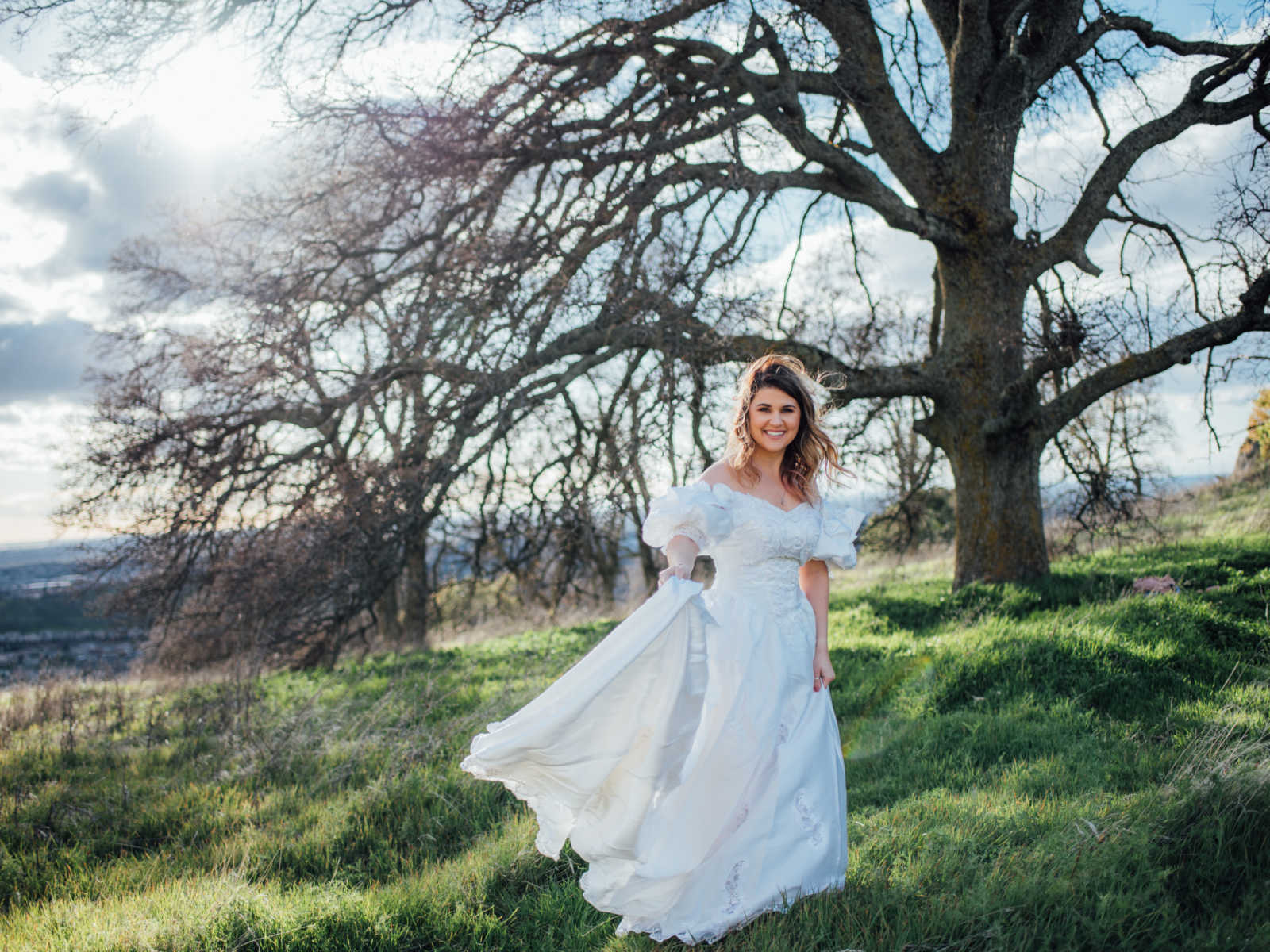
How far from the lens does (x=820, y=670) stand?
3715mm

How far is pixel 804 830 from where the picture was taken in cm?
340

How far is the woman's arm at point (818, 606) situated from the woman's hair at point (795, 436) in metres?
0.37

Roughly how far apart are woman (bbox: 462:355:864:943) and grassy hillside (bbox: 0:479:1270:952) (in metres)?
0.20

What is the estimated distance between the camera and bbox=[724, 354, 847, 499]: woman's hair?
3.88 metres

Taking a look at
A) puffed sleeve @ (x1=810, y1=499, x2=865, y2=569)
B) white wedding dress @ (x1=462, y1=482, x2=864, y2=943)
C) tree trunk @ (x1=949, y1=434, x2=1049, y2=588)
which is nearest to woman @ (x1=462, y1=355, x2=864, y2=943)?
white wedding dress @ (x1=462, y1=482, x2=864, y2=943)

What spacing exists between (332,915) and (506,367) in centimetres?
510

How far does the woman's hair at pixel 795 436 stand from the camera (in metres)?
3.88

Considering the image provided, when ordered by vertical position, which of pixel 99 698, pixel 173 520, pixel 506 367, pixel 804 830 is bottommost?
pixel 99 698

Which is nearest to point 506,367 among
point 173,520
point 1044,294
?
point 173,520

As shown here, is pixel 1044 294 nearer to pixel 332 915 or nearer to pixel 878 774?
pixel 878 774

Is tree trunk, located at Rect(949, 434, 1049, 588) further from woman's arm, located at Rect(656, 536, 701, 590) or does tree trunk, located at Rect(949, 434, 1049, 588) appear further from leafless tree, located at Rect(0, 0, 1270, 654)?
woman's arm, located at Rect(656, 536, 701, 590)

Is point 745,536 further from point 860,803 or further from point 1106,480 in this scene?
point 1106,480

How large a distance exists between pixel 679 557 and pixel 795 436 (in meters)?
0.90

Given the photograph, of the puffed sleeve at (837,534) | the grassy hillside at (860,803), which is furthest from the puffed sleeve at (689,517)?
the grassy hillside at (860,803)
